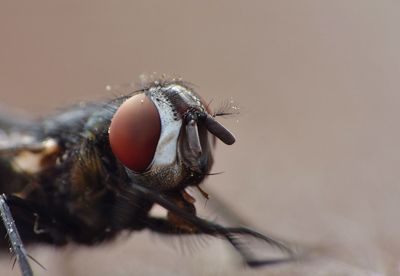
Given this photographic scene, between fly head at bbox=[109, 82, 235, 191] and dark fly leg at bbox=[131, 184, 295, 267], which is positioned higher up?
fly head at bbox=[109, 82, 235, 191]

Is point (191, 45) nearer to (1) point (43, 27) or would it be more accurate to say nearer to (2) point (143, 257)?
(1) point (43, 27)

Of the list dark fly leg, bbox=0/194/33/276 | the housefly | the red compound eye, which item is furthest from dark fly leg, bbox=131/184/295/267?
dark fly leg, bbox=0/194/33/276

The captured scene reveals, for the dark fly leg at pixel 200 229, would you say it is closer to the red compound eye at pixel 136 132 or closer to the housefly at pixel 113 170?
the housefly at pixel 113 170

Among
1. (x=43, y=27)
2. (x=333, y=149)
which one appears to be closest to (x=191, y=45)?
(x=43, y=27)

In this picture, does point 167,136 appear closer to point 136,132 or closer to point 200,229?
point 136,132

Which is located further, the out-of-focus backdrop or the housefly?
the out-of-focus backdrop

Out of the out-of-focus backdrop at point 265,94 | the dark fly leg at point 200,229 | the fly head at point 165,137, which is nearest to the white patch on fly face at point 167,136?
the fly head at point 165,137

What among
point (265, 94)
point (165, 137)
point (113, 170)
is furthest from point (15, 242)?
point (265, 94)

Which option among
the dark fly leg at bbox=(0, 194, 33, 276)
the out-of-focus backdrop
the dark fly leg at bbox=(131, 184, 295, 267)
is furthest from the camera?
the out-of-focus backdrop

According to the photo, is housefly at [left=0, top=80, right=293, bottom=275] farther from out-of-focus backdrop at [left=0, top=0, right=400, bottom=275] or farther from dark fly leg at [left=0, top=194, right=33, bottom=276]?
out-of-focus backdrop at [left=0, top=0, right=400, bottom=275]
